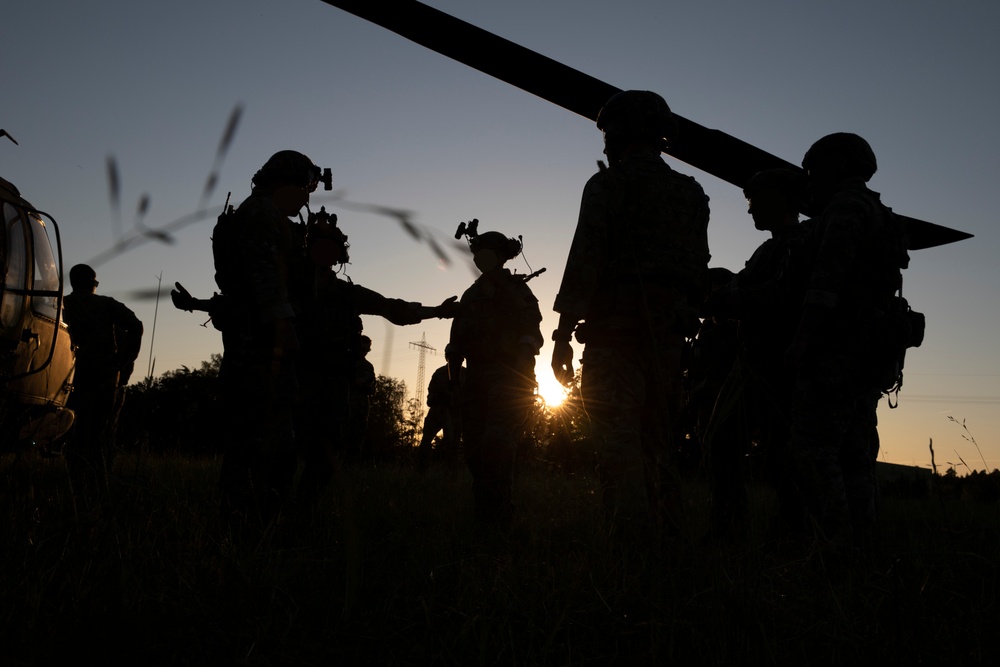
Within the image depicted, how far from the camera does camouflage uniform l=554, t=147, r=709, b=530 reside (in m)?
3.46

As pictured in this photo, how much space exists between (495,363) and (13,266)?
3378 mm

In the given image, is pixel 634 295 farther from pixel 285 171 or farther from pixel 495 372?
pixel 495 372

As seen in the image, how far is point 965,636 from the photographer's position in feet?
6.36

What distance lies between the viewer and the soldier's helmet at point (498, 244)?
6184 mm

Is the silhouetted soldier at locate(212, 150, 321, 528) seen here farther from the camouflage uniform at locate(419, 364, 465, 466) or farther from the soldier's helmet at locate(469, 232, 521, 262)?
the camouflage uniform at locate(419, 364, 465, 466)

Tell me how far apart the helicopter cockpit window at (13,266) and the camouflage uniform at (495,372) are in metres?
3.03

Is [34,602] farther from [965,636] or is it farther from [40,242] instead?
[40,242]

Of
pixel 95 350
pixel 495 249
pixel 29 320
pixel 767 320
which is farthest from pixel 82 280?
pixel 767 320

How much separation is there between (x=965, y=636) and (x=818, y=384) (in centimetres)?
164

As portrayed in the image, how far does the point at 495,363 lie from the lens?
578 centimetres

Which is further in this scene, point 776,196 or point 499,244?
point 499,244

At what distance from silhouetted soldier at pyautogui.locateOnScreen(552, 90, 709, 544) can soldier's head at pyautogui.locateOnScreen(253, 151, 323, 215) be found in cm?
168

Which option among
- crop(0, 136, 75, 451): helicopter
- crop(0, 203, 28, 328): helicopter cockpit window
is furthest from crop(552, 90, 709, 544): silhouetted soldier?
crop(0, 203, 28, 328): helicopter cockpit window

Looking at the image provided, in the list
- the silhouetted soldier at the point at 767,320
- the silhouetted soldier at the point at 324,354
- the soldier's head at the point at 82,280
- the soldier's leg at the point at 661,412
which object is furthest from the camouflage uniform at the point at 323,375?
the soldier's head at the point at 82,280
